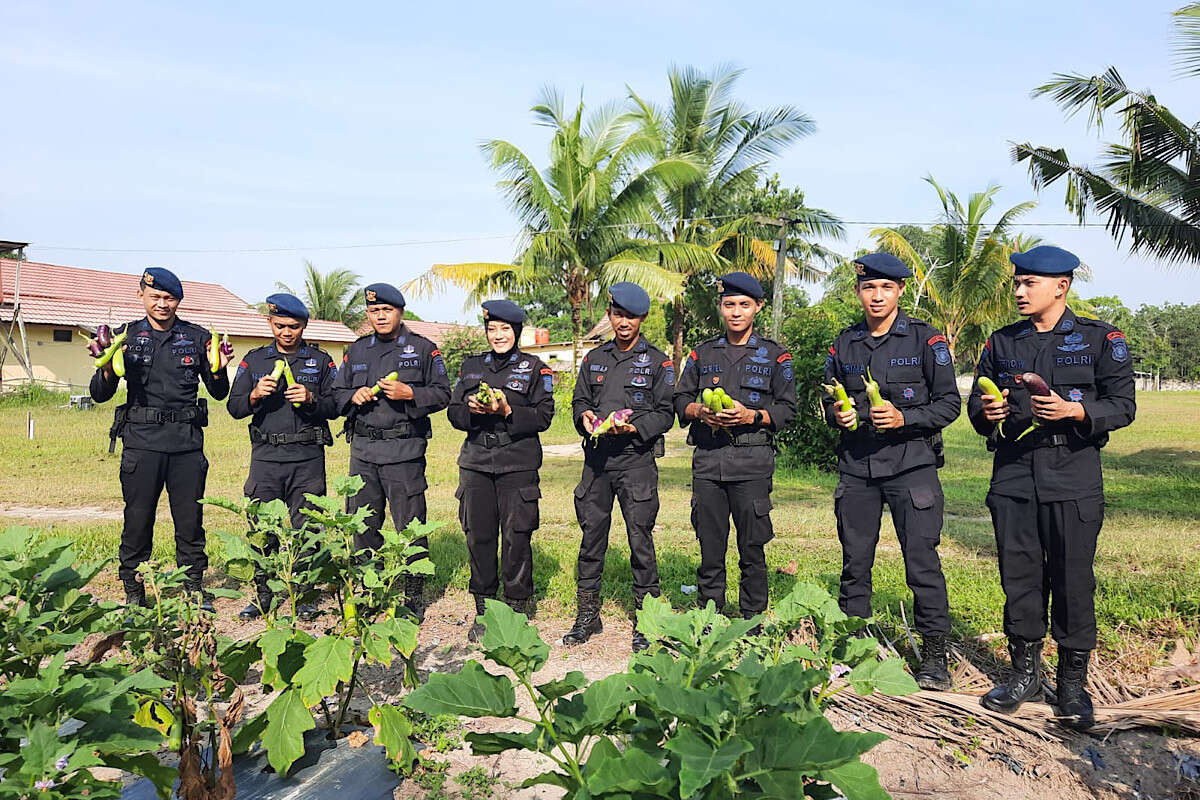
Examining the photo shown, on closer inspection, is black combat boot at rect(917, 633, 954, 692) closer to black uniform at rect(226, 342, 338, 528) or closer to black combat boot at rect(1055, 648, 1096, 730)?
black combat boot at rect(1055, 648, 1096, 730)

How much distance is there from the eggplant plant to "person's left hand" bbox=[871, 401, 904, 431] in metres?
2.05

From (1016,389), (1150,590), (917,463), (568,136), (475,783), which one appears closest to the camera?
(475,783)

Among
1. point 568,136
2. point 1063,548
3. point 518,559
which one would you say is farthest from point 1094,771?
point 568,136

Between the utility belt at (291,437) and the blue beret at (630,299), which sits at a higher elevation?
the blue beret at (630,299)

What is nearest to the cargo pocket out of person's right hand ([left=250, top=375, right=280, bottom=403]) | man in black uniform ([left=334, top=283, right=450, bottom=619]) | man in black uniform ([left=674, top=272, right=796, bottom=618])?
man in black uniform ([left=674, top=272, right=796, bottom=618])

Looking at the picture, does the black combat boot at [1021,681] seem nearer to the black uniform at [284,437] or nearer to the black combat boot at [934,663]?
the black combat boot at [934,663]

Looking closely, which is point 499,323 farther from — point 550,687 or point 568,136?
point 568,136

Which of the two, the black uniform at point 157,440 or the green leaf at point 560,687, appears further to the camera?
the black uniform at point 157,440

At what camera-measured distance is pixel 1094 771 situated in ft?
10.0

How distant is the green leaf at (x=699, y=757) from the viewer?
1.28 meters

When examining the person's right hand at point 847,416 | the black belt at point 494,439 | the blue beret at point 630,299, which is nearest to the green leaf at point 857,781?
the person's right hand at point 847,416

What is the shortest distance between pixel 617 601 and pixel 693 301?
1933cm

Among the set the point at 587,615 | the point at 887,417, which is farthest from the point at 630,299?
the point at 587,615

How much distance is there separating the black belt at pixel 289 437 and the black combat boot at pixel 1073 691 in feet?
13.6
